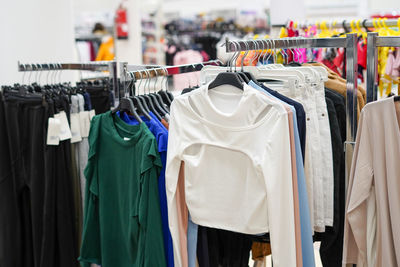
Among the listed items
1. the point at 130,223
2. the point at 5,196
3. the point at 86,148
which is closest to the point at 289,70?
the point at 130,223

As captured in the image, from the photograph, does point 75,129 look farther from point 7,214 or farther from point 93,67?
point 7,214

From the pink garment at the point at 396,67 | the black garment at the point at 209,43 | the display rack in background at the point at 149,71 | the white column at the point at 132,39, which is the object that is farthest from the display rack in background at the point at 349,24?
the white column at the point at 132,39

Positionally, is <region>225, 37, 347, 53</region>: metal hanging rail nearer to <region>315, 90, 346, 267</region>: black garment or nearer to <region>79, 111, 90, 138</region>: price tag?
<region>315, 90, 346, 267</region>: black garment

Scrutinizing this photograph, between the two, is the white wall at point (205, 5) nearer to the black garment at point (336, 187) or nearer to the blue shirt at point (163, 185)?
the black garment at point (336, 187)

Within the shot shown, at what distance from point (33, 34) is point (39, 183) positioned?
1748 mm

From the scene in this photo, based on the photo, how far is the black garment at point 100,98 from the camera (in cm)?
266

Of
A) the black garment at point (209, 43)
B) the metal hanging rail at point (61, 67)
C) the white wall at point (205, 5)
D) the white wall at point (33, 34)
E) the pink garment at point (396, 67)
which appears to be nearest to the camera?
the metal hanging rail at point (61, 67)

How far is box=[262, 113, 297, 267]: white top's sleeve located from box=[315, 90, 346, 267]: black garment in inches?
18.0

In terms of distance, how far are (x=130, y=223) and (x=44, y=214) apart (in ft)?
2.21

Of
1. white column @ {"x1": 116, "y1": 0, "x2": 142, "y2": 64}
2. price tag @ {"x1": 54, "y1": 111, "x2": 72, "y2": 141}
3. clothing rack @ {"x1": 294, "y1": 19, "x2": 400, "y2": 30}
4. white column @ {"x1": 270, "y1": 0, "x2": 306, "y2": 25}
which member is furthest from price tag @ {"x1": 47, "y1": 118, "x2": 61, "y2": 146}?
white column @ {"x1": 116, "y1": 0, "x2": 142, "y2": 64}

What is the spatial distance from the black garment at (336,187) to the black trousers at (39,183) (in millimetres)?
1208

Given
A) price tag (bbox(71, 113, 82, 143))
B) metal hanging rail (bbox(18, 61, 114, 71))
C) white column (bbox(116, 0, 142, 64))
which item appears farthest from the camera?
white column (bbox(116, 0, 142, 64))

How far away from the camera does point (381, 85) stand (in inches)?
131

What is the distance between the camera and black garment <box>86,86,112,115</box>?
266 centimetres
